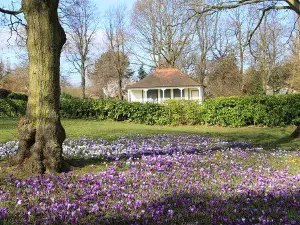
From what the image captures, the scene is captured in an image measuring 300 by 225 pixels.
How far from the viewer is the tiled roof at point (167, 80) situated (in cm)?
4384

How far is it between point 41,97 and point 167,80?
39464 mm

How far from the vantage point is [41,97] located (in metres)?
5.48

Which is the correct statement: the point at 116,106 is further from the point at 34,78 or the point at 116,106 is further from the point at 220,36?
the point at 220,36

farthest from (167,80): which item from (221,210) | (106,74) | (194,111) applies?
(221,210)

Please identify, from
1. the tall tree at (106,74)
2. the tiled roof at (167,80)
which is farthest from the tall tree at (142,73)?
the tiled roof at (167,80)

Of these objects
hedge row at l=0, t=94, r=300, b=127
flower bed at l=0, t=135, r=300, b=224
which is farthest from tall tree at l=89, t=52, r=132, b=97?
flower bed at l=0, t=135, r=300, b=224

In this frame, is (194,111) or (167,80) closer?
(194,111)

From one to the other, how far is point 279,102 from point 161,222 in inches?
673

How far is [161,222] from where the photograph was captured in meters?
3.46

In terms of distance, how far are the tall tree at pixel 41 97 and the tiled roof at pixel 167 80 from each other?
38.7m

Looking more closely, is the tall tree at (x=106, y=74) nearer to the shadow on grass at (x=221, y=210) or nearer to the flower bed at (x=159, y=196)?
the flower bed at (x=159, y=196)

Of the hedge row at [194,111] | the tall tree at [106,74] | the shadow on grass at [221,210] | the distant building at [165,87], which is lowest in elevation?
the shadow on grass at [221,210]

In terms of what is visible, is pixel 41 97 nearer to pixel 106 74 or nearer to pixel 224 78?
pixel 224 78

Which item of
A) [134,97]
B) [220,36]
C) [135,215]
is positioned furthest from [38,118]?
[220,36]
